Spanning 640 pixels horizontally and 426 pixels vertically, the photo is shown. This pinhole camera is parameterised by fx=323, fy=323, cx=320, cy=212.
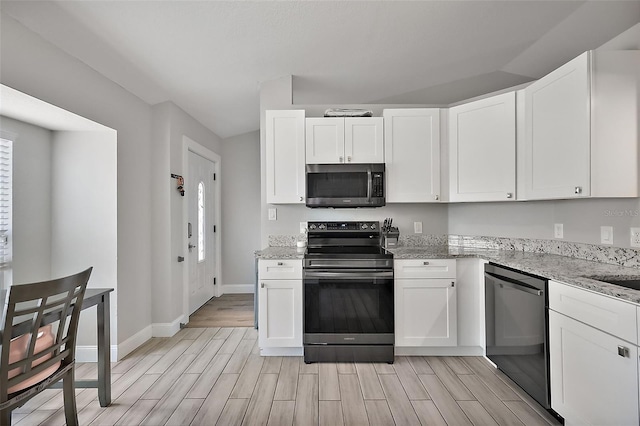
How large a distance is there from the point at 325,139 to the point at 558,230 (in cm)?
206

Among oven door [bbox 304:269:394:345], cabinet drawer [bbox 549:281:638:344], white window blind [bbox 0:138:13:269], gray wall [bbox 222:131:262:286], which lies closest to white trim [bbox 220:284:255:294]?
gray wall [bbox 222:131:262:286]

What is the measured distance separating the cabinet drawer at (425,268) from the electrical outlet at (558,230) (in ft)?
2.69

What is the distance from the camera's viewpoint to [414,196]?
3.01m

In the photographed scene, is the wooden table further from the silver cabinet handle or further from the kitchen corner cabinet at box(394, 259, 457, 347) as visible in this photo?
the silver cabinet handle

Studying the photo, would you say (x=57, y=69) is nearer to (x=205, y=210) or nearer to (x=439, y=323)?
(x=205, y=210)

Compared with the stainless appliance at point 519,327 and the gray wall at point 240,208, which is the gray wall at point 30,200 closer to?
the gray wall at point 240,208

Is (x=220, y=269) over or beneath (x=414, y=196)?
beneath

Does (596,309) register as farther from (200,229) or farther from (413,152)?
(200,229)

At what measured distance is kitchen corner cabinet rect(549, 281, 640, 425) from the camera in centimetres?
137

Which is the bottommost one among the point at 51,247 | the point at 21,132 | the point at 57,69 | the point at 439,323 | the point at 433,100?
the point at 439,323

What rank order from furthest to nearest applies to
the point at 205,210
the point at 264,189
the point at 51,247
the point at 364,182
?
the point at 205,210
the point at 264,189
the point at 364,182
the point at 51,247

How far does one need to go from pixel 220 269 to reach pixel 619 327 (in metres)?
4.40

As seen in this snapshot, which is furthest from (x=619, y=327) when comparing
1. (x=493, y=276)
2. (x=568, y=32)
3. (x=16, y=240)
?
(x=16, y=240)

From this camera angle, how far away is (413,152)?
299 centimetres
